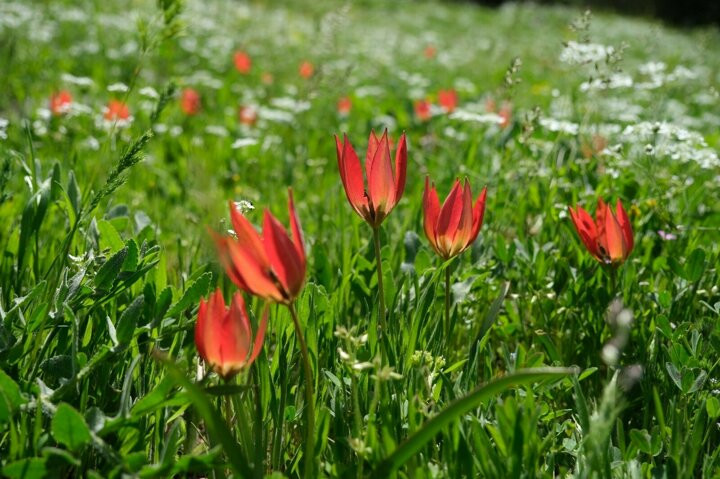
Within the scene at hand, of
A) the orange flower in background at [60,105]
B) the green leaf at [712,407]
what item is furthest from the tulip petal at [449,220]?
the orange flower in background at [60,105]

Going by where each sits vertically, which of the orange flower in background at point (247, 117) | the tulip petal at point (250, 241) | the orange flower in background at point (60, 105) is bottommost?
the orange flower in background at point (247, 117)

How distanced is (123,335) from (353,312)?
67cm

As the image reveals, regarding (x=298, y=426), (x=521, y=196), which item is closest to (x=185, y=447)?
(x=298, y=426)

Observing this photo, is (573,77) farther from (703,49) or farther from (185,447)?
Answer: (185,447)

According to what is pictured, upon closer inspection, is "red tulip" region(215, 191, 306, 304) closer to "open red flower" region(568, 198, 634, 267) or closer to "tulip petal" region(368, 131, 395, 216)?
"tulip petal" region(368, 131, 395, 216)

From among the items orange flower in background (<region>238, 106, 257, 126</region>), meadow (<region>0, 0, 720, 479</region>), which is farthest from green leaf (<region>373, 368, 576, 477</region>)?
orange flower in background (<region>238, 106, 257, 126</region>)

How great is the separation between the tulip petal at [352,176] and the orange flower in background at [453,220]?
12 centimetres

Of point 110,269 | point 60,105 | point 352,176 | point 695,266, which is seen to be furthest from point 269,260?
point 60,105

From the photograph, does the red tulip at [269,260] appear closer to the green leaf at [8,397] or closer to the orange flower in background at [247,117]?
the green leaf at [8,397]

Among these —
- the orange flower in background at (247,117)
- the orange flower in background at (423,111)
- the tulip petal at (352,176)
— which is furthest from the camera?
the orange flower in background at (423,111)

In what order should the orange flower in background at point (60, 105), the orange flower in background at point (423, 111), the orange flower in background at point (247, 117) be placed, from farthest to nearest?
the orange flower in background at point (423, 111)
the orange flower in background at point (247, 117)
the orange flower in background at point (60, 105)

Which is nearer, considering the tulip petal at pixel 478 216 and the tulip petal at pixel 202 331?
the tulip petal at pixel 202 331

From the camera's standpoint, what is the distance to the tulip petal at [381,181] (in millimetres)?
1209

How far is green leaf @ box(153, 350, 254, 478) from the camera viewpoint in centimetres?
88
